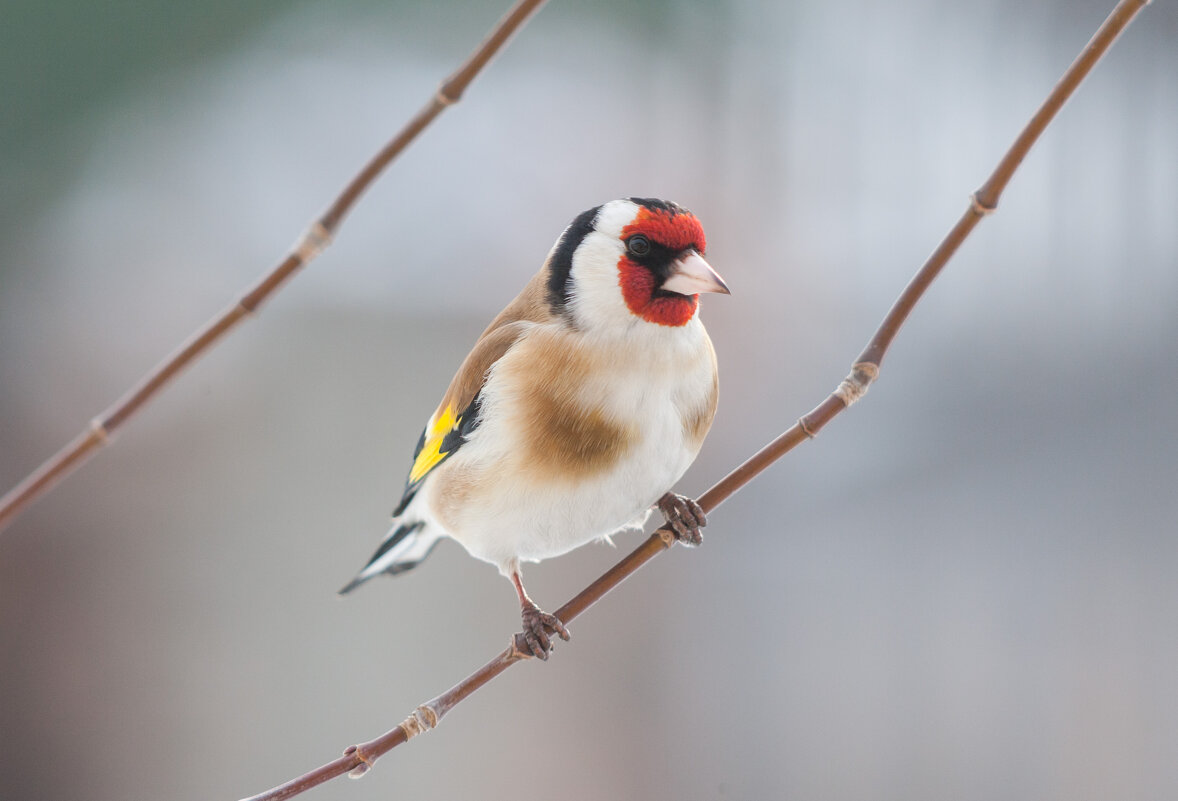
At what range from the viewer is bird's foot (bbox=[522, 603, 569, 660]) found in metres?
0.83

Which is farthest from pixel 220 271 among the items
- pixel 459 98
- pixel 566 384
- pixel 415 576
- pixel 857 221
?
pixel 459 98

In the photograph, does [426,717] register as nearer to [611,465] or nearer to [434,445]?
[611,465]

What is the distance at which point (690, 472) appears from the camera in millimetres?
2160

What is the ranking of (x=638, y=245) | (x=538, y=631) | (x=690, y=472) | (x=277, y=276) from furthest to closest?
1. (x=690, y=472)
2. (x=538, y=631)
3. (x=638, y=245)
4. (x=277, y=276)

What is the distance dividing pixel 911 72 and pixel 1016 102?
24 cm

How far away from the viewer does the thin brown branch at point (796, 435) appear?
0.51m

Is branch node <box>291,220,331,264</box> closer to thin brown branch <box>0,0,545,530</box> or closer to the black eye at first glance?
thin brown branch <box>0,0,545,530</box>

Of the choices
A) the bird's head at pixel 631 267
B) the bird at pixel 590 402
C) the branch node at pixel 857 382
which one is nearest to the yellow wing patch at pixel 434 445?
the bird at pixel 590 402

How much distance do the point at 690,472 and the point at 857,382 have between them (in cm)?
154

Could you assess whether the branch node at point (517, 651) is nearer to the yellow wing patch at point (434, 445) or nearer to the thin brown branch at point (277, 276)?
the yellow wing patch at point (434, 445)

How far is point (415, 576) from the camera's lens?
6.67 feet

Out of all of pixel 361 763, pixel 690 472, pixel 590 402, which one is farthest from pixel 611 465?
pixel 690 472

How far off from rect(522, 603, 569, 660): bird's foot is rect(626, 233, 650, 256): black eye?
280 mm

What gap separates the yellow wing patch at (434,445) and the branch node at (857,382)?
38 cm
